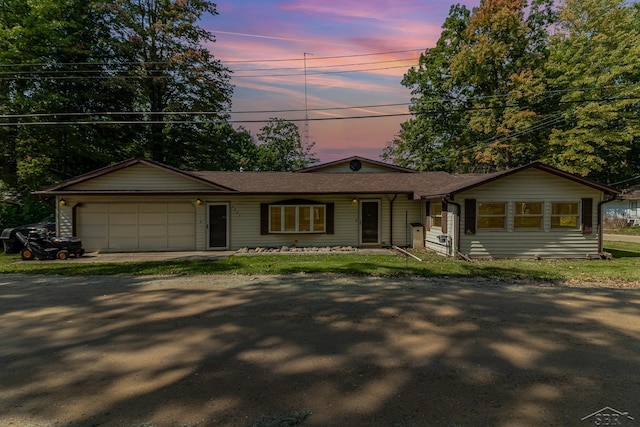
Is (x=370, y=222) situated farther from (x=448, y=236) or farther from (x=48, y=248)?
(x=48, y=248)

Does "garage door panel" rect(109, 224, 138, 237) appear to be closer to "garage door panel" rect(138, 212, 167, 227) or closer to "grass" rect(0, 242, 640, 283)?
"garage door panel" rect(138, 212, 167, 227)

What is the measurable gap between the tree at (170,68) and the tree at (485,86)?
50.2ft

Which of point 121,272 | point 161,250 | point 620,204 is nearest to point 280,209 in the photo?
point 161,250

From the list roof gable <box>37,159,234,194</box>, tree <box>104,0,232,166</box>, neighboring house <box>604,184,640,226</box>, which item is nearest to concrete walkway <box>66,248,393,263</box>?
roof gable <box>37,159,234,194</box>

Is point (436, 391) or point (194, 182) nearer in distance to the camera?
point (436, 391)

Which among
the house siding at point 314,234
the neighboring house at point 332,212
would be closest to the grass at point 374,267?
the neighboring house at point 332,212

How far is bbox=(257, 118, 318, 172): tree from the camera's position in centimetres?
4381

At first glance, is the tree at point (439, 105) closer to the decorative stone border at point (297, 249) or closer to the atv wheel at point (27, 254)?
the decorative stone border at point (297, 249)

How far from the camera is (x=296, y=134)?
149 feet

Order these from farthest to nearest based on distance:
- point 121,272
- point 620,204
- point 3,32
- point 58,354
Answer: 1. point 620,204
2. point 3,32
3. point 121,272
4. point 58,354

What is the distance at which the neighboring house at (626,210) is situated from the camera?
2971 cm

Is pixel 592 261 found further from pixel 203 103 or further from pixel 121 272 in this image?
pixel 203 103

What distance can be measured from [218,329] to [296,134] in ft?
138

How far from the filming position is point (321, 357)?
4.12 metres
